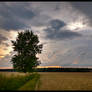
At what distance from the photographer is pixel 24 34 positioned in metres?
31.3

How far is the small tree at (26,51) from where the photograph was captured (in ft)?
93.2

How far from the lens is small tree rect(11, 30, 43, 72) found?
1118 inches

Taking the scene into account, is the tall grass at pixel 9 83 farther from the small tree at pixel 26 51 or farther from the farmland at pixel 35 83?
the small tree at pixel 26 51

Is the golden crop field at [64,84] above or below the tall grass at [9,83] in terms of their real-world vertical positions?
below

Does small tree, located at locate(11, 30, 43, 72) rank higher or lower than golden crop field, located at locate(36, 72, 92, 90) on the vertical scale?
higher

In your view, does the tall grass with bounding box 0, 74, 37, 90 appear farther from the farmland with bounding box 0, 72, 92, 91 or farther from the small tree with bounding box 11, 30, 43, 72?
the small tree with bounding box 11, 30, 43, 72

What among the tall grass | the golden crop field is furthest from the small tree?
the tall grass

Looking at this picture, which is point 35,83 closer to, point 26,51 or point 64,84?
point 64,84

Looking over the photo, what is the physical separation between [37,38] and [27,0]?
79.7 feet

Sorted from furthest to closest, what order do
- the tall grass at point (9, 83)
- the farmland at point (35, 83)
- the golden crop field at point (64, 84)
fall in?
the golden crop field at point (64, 84) < the farmland at point (35, 83) < the tall grass at point (9, 83)

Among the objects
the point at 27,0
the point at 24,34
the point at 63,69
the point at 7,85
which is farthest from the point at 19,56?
the point at 63,69

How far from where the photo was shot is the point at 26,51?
97.6 feet

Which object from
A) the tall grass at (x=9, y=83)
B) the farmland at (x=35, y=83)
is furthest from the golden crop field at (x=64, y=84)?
the tall grass at (x=9, y=83)

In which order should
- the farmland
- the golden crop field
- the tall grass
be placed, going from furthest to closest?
the golden crop field
the farmland
the tall grass
